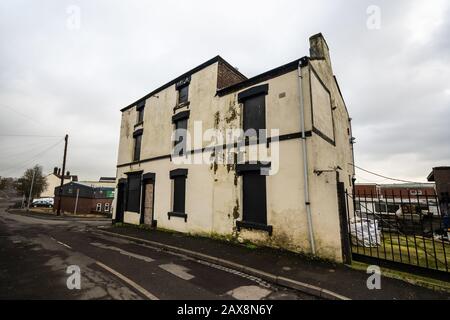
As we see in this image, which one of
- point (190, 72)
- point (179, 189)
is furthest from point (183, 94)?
point (179, 189)

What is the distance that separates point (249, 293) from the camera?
4.82m

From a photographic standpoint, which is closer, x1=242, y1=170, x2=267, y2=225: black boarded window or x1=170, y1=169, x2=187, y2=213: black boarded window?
x1=242, y1=170, x2=267, y2=225: black boarded window

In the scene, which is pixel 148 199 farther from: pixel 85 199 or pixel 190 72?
pixel 85 199

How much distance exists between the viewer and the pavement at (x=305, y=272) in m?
4.65

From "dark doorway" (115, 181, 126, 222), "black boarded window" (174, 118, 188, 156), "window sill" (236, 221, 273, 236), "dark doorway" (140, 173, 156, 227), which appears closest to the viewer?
"window sill" (236, 221, 273, 236)

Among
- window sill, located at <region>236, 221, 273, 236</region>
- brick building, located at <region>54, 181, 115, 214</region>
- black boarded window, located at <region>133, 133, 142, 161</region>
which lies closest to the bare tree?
brick building, located at <region>54, 181, 115, 214</region>

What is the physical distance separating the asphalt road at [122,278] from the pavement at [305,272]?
38 cm

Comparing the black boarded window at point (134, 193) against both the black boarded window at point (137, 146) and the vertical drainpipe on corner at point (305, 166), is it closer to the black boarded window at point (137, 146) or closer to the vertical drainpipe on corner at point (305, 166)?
the black boarded window at point (137, 146)

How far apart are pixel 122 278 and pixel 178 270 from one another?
1.45 m

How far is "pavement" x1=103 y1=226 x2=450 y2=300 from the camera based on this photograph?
4.65 meters

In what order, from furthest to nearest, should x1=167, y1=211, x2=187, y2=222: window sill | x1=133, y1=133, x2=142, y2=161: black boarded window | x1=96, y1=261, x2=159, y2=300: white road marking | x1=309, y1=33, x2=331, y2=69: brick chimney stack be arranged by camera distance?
x1=133, y1=133, x2=142, y2=161: black boarded window
x1=167, y1=211, x2=187, y2=222: window sill
x1=309, y1=33, x2=331, y2=69: brick chimney stack
x1=96, y1=261, x2=159, y2=300: white road marking

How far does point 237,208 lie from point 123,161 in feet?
37.8

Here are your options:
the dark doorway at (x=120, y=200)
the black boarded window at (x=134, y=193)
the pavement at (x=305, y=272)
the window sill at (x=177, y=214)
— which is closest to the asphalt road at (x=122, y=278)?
the pavement at (x=305, y=272)

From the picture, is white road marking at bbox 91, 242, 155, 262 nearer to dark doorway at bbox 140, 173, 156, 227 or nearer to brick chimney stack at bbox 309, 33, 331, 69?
dark doorway at bbox 140, 173, 156, 227
